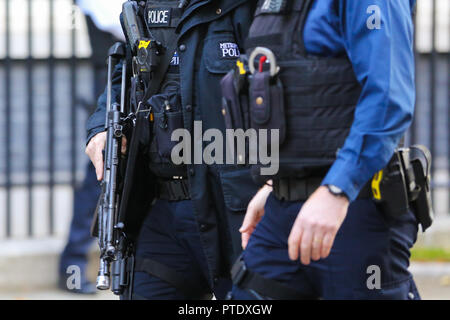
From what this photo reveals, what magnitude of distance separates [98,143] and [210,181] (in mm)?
543

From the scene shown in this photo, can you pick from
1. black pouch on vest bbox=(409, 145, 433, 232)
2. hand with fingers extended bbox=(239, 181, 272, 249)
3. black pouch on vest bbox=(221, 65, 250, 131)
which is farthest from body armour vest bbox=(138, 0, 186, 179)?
black pouch on vest bbox=(409, 145, 433, 232)

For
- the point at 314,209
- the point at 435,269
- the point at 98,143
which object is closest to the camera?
the point at 314,209

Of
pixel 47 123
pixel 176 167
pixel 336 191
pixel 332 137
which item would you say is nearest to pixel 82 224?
pixel 47 123

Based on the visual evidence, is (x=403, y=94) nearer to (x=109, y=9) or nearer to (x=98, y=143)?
(x=98, y=143)

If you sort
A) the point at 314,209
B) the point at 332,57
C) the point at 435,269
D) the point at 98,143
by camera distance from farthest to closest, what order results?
1. the point at 435,269
2. the point at 98,143
3. the point at 332,57
4. the point at 314,209

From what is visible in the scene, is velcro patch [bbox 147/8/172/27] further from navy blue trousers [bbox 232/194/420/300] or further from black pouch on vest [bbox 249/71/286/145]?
navy blue trousers [bbox 232/194/420/300]

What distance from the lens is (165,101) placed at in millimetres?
3285

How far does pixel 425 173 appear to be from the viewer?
104 inches

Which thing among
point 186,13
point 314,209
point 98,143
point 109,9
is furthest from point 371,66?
point 109,9

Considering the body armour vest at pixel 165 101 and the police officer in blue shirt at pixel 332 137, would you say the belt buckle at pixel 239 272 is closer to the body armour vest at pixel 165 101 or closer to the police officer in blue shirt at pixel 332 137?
the police officer in blue shirt at pixel 332 137

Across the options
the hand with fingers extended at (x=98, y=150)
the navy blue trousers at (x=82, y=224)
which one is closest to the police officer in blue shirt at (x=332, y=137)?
the hand with fingers extended at (x=98, y=150)

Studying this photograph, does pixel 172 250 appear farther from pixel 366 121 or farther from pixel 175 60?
pixel 366 121

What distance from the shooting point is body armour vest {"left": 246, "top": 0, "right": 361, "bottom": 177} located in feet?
Result: 8.07

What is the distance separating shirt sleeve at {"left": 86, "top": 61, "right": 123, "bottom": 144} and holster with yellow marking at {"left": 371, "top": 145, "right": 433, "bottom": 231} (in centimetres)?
138
